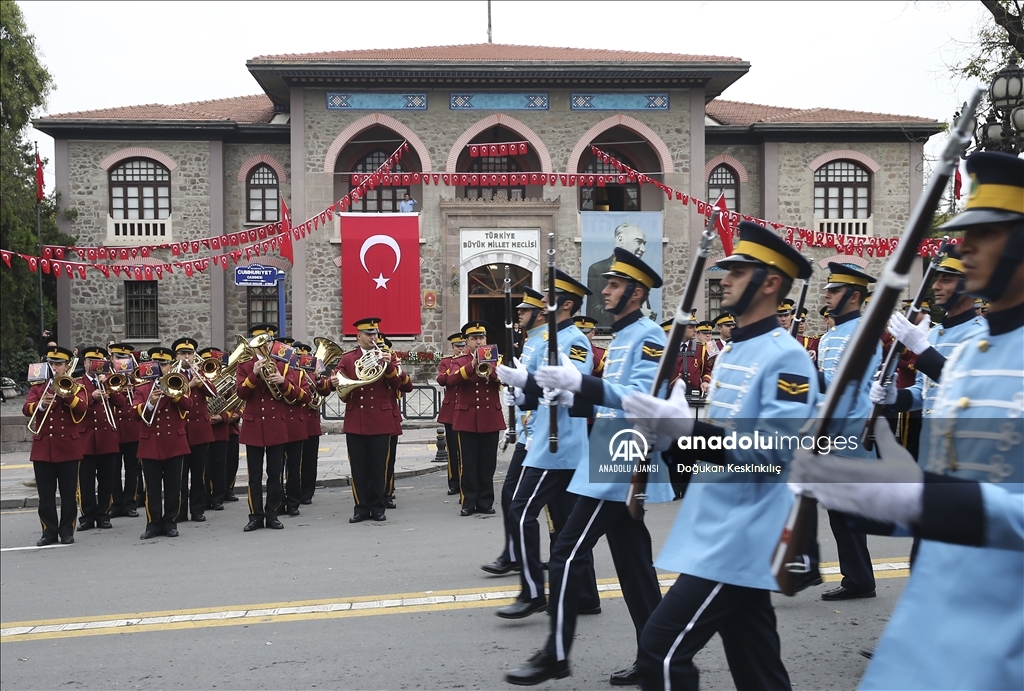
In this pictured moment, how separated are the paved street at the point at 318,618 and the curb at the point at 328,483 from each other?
321 centimetres

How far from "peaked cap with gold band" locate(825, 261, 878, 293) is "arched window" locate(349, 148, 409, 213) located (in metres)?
23.3

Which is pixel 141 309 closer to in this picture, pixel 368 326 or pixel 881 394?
pixel 368 326

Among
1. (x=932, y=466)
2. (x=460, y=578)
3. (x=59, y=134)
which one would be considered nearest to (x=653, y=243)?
(x=59, y=134)

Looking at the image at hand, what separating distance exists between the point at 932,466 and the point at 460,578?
5.29 meters

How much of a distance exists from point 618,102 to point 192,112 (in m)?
14.0

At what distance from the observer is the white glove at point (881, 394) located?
620cm

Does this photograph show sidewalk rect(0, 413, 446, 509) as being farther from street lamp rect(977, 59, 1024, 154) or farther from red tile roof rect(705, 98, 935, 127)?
red tile roof rect(705, 98, 935, 127)

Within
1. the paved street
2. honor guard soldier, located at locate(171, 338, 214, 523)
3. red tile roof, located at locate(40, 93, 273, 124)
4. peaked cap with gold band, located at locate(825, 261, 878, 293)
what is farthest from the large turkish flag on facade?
peaked cap with gold band, located at locate(825, 261, 878, 293)

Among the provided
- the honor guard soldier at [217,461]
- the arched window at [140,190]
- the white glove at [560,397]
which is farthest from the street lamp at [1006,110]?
the arched window at [140,190]

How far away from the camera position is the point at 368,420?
1073cm

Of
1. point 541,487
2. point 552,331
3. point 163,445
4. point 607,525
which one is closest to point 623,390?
point 552,331

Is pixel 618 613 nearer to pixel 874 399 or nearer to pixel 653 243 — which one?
pixel 874 399

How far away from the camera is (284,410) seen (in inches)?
415

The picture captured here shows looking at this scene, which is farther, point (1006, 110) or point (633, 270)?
point (1006, 110)
